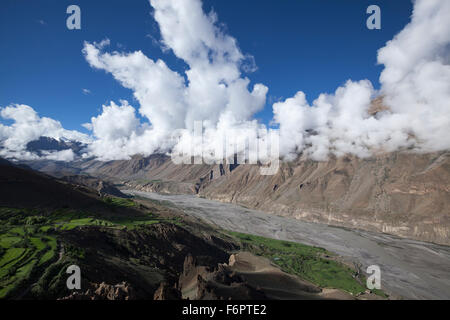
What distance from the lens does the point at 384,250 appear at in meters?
107

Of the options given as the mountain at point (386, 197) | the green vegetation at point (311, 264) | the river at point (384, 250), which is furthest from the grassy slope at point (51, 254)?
the mountain at point (386, 197)

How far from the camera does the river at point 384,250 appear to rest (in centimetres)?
7338

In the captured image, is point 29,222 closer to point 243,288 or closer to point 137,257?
point 137,257

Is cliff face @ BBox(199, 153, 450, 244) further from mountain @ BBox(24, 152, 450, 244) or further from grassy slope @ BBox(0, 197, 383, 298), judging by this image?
grassy slope @ BBox(0, 197, 383, 298)

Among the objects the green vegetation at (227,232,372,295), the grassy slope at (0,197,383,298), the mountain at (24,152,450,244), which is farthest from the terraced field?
the mountain at (24,152,450,244)

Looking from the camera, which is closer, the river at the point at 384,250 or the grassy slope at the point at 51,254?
the grassy slope at the point at 51,254

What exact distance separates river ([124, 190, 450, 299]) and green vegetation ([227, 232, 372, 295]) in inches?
433

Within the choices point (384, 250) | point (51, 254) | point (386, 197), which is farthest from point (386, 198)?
point (51, 254)

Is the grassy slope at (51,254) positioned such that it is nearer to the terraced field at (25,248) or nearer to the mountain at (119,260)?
the terraced field at (25,248)

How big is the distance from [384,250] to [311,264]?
51.4 meters

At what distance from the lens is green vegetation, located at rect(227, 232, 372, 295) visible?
66.4 metres

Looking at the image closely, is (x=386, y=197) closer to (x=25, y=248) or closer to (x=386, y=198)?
(x=386, y=198)

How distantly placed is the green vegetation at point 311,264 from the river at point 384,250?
11.0m
